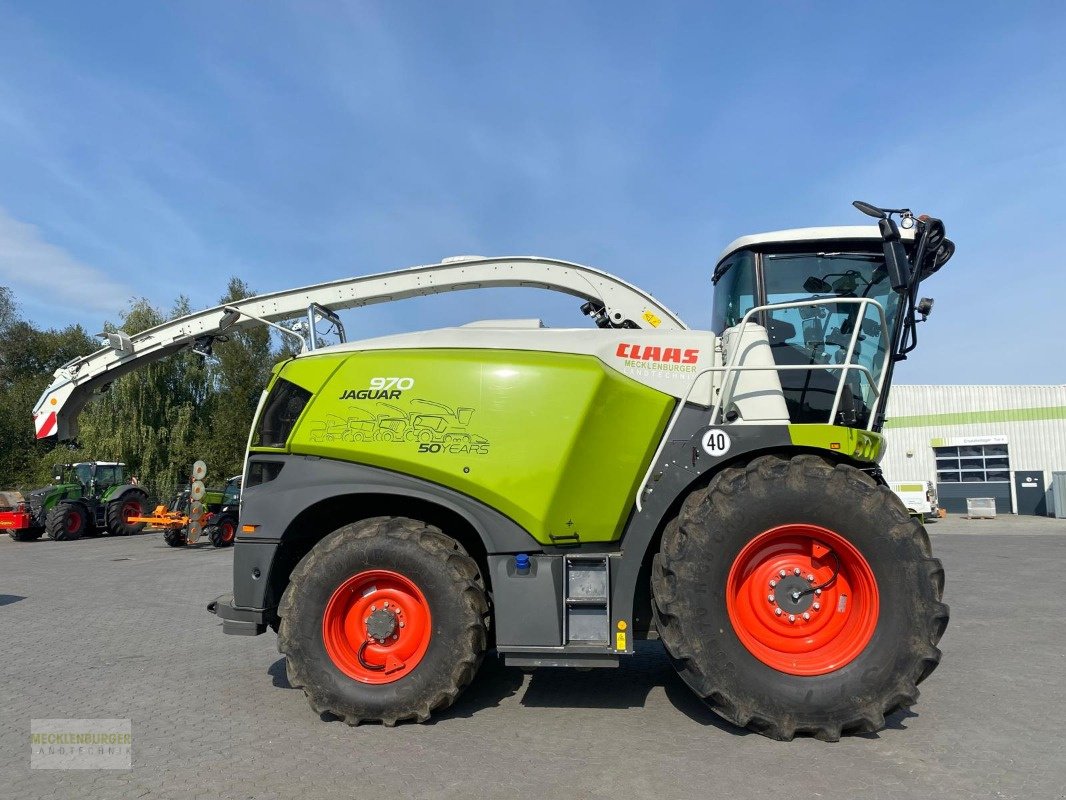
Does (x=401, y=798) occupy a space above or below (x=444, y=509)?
below

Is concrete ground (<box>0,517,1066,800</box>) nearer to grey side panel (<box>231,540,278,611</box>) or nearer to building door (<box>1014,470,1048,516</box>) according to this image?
grey side panel (<box>231,540,278,611</box>)

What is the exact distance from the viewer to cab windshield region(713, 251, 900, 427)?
Result: 4.82m

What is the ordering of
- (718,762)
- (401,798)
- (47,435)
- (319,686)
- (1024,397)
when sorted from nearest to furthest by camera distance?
(401,798)
(718,762)
(319,686)
(47,435)
(1024,397)

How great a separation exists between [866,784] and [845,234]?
11.3 ft

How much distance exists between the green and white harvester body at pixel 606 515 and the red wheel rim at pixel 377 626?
0.01 metres

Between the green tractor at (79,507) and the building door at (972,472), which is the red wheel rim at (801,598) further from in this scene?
the building door at (972,472)

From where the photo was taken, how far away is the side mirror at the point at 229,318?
7.45 metres

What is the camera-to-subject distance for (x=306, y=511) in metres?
4.62

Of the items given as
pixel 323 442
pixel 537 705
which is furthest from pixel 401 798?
pixel 323 442

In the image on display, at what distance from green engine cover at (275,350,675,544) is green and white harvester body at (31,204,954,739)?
0.01 meters

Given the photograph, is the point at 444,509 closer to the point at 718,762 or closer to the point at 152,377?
the point at 718,762

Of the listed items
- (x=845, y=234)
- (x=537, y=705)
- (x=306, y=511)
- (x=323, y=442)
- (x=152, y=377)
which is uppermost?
(x=152, y=377)

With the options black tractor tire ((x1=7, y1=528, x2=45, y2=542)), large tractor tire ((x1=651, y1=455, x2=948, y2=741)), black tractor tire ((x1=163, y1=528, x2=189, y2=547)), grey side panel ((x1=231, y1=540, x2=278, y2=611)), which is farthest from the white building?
black tractor tire ((x1=7, y1=528, x2=45, y2=542))

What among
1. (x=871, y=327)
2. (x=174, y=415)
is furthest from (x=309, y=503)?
(x=174, y=415)
